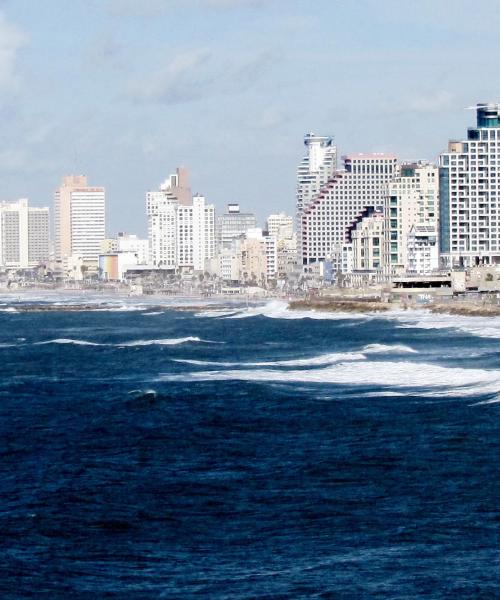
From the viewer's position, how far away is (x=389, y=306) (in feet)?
464

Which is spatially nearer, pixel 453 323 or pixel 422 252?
pixel 453 323

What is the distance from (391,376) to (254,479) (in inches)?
1002

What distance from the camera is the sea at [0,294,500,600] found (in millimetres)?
27266

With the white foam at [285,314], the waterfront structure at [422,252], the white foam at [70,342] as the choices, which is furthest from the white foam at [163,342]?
the waterfront structure at [422,252]

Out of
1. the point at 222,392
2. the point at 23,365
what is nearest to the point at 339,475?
the point at 222,392

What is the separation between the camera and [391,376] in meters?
61.1

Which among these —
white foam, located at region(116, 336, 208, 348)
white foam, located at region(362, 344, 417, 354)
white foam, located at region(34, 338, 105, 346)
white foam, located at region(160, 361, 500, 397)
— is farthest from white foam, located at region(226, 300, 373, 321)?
white foam, located at region(160, 361, 500, 397)

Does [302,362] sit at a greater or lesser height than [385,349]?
lesser

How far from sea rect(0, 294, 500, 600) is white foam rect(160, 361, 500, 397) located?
12 cm

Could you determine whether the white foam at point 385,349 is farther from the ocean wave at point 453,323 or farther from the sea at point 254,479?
the ocean wave at point 453,323

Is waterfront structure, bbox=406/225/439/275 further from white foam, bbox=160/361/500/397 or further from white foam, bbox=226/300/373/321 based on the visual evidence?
white foam, bbox=160/361/500/397

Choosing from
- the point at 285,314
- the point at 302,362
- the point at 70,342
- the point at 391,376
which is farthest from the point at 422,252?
the point at 391,376

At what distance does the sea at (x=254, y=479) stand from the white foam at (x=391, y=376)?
12 cm

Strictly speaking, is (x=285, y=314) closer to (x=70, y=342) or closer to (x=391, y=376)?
(x=70, y=342)
